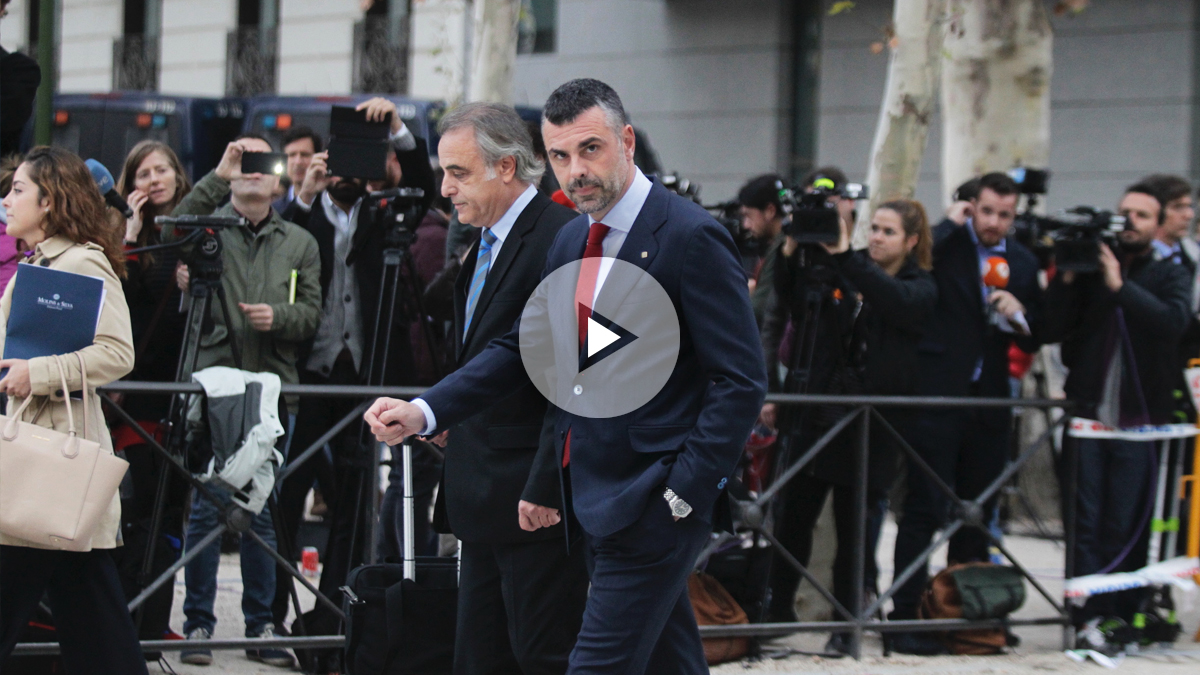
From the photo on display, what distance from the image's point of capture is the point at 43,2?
700 cm

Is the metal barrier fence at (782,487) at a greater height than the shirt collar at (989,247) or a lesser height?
lesser

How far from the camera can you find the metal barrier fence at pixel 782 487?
4.88 meters

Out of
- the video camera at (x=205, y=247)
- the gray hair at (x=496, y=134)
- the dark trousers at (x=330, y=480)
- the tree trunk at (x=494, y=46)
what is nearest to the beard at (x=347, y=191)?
the dark trousers at (x=330, y=480)

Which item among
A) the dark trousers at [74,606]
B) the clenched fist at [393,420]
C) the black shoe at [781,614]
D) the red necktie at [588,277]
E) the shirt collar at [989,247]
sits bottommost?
the black shoe at [781,614]

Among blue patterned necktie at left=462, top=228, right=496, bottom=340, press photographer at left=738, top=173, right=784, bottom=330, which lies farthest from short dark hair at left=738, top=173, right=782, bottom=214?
blue patterned necktie at left=462, top=228, right=496, bottom=340

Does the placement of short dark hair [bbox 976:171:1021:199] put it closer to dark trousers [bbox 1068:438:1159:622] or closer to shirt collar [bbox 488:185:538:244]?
dark trousers [bbox 1068:438:1159:622]

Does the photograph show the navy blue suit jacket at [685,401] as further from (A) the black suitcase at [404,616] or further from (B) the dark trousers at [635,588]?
(A) the black suitcase at [404,616]

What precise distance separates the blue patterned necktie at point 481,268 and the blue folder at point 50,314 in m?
1.17

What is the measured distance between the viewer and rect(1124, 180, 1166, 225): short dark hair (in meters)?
6.30

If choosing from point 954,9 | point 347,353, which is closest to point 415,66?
point 954,9

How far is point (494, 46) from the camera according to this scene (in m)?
9.84

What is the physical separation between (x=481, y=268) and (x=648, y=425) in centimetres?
91

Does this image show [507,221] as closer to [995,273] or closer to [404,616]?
[404,616]
